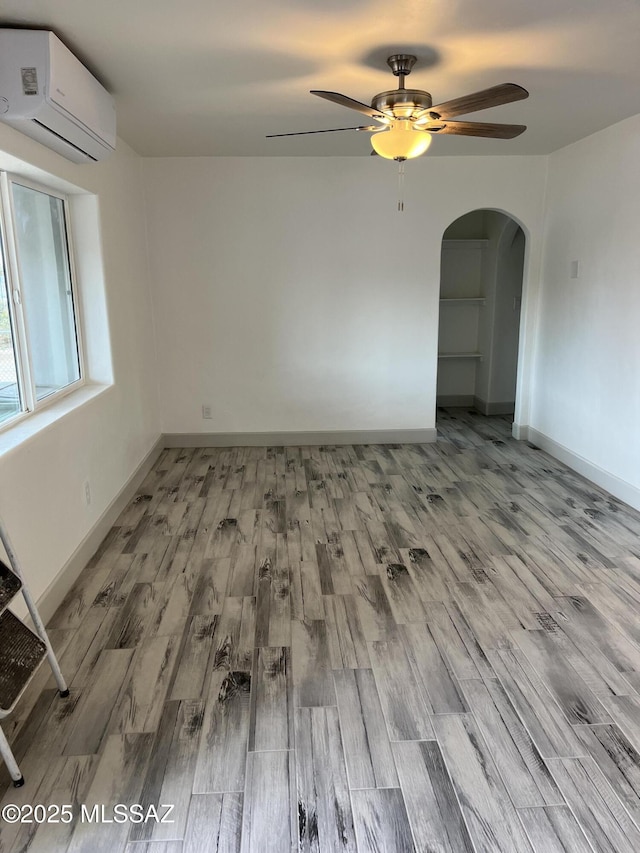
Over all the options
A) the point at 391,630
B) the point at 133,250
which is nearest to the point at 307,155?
the point at 133,250

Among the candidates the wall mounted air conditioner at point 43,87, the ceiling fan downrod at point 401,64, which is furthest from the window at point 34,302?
the ceiling fan downrod at point 401,64

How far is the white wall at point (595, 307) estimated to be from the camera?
4.03 m

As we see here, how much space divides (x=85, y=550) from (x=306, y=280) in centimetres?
311

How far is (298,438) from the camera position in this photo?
568 centimetres

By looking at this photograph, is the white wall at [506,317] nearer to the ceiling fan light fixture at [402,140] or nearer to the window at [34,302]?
the ceiling fan light fixture at [402,140]

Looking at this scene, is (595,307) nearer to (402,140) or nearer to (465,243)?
(402,140)

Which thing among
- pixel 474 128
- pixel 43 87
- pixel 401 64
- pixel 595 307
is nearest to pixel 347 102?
pixel 401 64

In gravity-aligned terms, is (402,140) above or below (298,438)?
above

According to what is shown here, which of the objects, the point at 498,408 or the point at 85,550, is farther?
the point at 498,408

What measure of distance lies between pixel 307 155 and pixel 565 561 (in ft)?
12.4

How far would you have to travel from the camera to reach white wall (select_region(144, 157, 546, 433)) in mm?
5191

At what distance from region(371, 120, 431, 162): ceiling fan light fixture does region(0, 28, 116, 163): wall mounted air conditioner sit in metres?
1.36

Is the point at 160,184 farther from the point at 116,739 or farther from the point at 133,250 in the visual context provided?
the point at 116,739

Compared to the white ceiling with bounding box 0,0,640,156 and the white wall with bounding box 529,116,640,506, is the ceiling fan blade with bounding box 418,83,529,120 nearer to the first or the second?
the white ceiling with bounding box 0,0,640,156
